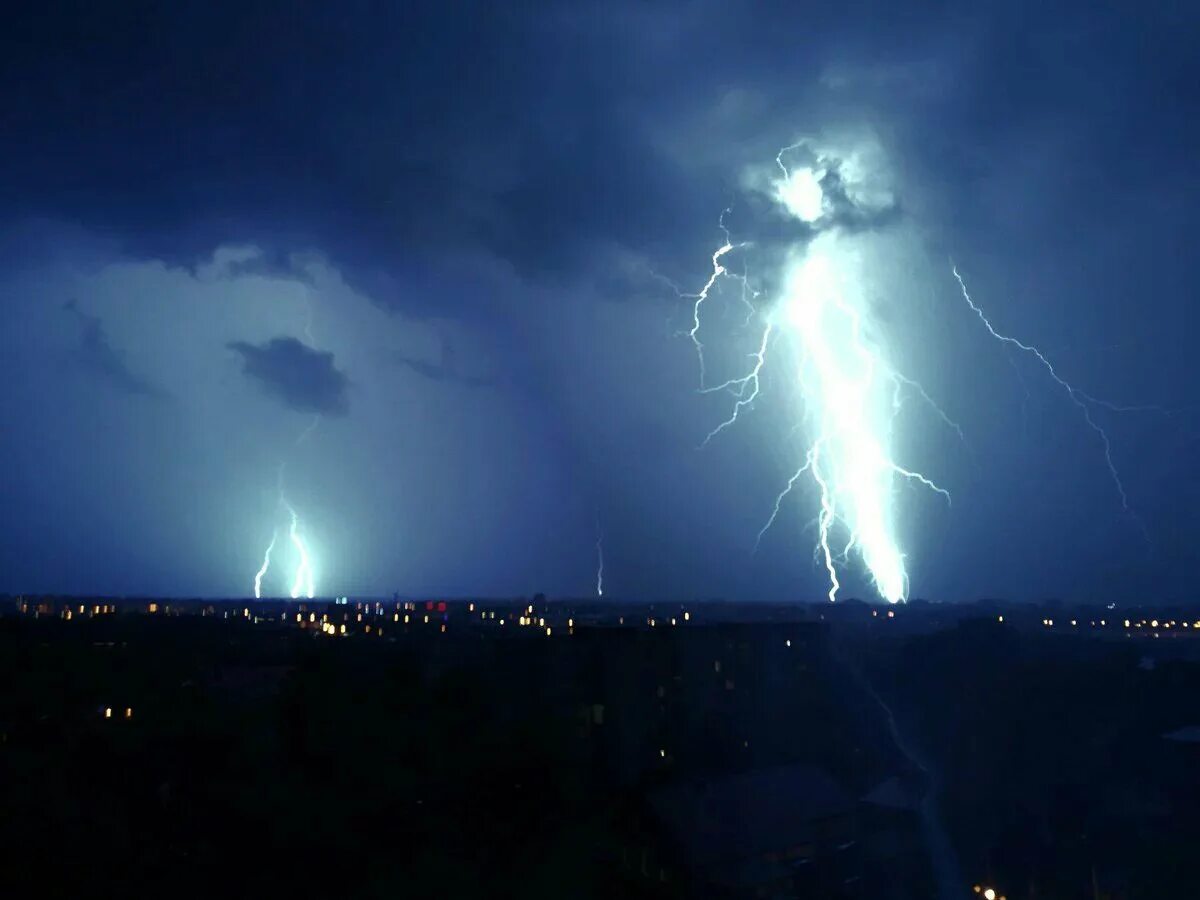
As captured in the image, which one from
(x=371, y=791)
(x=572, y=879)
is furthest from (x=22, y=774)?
(x=572, y=879)

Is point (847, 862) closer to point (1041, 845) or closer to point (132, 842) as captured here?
point (1041, 845)

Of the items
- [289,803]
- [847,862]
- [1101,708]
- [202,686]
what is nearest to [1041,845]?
[847,862]

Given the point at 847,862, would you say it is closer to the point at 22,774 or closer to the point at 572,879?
the point at 572,879

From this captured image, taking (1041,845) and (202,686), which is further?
(202,686)

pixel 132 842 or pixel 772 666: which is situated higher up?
pixel 772 666

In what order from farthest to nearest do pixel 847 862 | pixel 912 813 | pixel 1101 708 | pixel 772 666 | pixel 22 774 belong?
pixel 772 666, pixel 1101 708, pixel 912 813, pixel 847 862, pixel 22 774

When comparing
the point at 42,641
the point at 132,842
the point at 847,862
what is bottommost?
the point at 847,862

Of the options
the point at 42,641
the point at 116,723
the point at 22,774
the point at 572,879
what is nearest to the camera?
the point at 572,879
